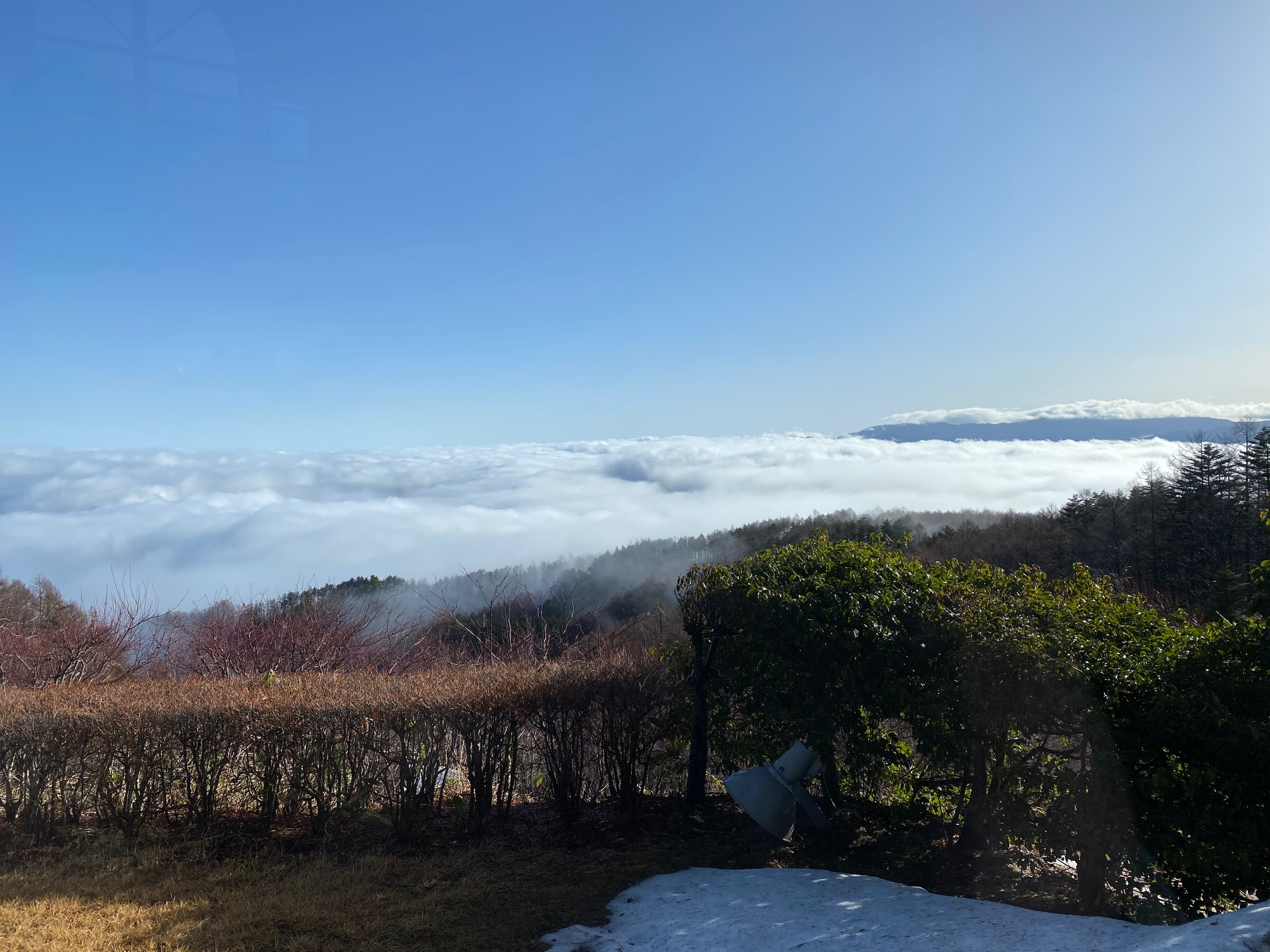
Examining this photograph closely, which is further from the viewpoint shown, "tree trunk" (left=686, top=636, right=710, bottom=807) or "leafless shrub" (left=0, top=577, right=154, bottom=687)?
"leafless shrub" (left=0, top=577, right=154, bottom=687)

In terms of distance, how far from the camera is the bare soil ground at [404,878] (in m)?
4.73

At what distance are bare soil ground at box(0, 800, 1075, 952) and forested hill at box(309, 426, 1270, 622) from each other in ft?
28.1

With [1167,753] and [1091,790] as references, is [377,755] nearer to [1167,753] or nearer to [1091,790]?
[1091,790]

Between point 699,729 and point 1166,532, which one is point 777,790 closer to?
point 699,729

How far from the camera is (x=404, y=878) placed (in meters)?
5.73

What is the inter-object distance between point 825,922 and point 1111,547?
3394 cm

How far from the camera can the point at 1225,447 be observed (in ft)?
→ 117

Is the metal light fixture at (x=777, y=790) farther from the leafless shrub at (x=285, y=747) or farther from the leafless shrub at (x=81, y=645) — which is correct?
the leafless shrub at (x=81, y=645)

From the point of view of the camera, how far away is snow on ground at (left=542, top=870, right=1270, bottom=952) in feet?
13.5

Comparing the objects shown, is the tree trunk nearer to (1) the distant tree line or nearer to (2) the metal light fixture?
(2) the metal light fixture

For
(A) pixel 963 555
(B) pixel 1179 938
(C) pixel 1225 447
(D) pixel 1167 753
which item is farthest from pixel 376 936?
(C) pixel 1225 447

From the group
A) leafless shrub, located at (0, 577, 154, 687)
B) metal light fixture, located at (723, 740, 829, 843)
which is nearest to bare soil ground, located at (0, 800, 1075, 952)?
metal light fixture, located at (723, 740, 829, 843)

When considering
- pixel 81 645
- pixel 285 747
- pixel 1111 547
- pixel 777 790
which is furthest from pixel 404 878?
pixel 1111 547

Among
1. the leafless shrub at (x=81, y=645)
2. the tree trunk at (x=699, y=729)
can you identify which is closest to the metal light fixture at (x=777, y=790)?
the tree trunk at (x=699, y=729)
